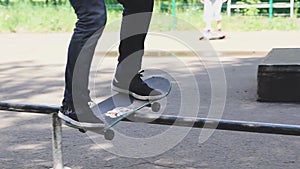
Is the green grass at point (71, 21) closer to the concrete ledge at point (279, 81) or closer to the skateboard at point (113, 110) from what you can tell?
the concrete ledge at point (279, 81)

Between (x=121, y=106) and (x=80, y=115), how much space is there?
41 centimetres

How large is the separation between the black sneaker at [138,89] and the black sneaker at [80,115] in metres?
0.58

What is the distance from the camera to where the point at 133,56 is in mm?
3963

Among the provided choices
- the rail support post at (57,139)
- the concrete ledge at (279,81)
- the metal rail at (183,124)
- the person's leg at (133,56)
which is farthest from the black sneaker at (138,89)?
the concrete ledge at (279,81)

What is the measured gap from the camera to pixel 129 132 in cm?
518

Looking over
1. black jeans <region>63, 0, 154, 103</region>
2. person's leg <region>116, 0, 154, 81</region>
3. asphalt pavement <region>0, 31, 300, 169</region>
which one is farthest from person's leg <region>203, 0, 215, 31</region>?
black jeans <region>63, 0, 154, 103</region>

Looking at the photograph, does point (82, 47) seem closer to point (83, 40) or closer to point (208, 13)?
point (83, 40)

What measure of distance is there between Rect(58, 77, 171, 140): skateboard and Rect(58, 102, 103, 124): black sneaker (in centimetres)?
2

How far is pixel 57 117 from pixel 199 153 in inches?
49.7

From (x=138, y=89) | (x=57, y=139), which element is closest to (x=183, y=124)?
(x=138, y=89)

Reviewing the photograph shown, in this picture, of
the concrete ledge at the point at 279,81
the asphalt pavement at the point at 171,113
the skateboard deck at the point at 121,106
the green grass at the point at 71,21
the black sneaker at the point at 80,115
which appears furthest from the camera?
the green grass at the point at 71,21

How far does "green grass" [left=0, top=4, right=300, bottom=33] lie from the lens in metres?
15.6

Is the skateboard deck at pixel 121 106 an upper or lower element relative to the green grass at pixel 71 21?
upper

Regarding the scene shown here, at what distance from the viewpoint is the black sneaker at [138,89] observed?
390 centimetres
